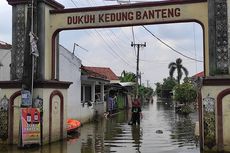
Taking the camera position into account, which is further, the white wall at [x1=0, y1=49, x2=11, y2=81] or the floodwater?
the white wall at [x1=0, y1=49, x2=11, y2=81]

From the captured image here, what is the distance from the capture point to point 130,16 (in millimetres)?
16391

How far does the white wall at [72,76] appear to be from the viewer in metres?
24.1

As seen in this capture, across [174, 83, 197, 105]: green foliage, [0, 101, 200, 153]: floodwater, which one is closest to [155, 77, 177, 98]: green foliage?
[174, 83, 197, 105]: green foliage

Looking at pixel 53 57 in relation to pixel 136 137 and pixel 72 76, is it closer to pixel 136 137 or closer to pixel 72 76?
pixel 136 137

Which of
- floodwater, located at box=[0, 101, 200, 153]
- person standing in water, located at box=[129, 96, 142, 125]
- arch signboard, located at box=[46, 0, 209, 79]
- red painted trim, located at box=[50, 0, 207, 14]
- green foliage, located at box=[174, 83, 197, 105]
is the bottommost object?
floodwater, located at box=[0, 101, 200, 153]

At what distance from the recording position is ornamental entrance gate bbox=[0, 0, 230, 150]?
14.6m

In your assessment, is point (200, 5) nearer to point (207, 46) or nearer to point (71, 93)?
point (207, 46)

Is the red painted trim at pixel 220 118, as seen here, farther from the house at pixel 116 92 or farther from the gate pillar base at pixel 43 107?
the house at pixel 116 92

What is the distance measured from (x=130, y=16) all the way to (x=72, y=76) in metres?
9.83

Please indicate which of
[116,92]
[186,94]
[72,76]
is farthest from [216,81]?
[116,92]

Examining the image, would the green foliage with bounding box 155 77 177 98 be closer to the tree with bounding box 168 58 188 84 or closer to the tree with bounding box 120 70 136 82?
the tree with bounding box 168 58 188 84

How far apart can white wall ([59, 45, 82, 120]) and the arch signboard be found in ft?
19.4

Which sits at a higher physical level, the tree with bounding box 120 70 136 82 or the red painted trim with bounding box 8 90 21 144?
the tree with bounding box 120 70 136 82

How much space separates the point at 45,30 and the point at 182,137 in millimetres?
7519
